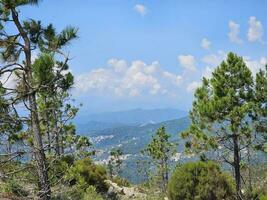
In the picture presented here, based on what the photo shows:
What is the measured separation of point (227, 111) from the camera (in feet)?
74.0

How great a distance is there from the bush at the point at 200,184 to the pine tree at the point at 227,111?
1.35m

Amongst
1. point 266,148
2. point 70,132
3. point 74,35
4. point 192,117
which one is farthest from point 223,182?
point 70,132

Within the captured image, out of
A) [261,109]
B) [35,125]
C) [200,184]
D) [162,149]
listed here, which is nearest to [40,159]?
[35,125]

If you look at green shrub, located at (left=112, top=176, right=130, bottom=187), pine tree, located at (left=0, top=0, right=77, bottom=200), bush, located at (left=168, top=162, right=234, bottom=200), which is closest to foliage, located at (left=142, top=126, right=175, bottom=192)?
green shrub, located at (left=112, top=176, right=130, bottom=187)

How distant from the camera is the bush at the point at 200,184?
20609 millimetres

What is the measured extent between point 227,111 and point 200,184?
4.39 meters

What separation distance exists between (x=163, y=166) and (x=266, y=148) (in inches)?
1088

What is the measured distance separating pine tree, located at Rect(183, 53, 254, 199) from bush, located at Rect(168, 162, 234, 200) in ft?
4.44

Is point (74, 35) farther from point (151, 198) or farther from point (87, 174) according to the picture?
point (87, 174)

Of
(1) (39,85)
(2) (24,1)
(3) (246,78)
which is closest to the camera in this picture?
(1) (39,85)

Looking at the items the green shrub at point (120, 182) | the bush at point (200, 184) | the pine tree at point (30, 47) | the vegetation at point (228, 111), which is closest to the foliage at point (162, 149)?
the green shrub at point (120, 182)

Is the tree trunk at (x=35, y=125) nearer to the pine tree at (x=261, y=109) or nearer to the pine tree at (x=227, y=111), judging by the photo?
the pine tree at (x=227, y=111)

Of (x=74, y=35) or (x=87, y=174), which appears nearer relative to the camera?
(x=74, y=35)

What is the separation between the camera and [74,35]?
10.4 m
